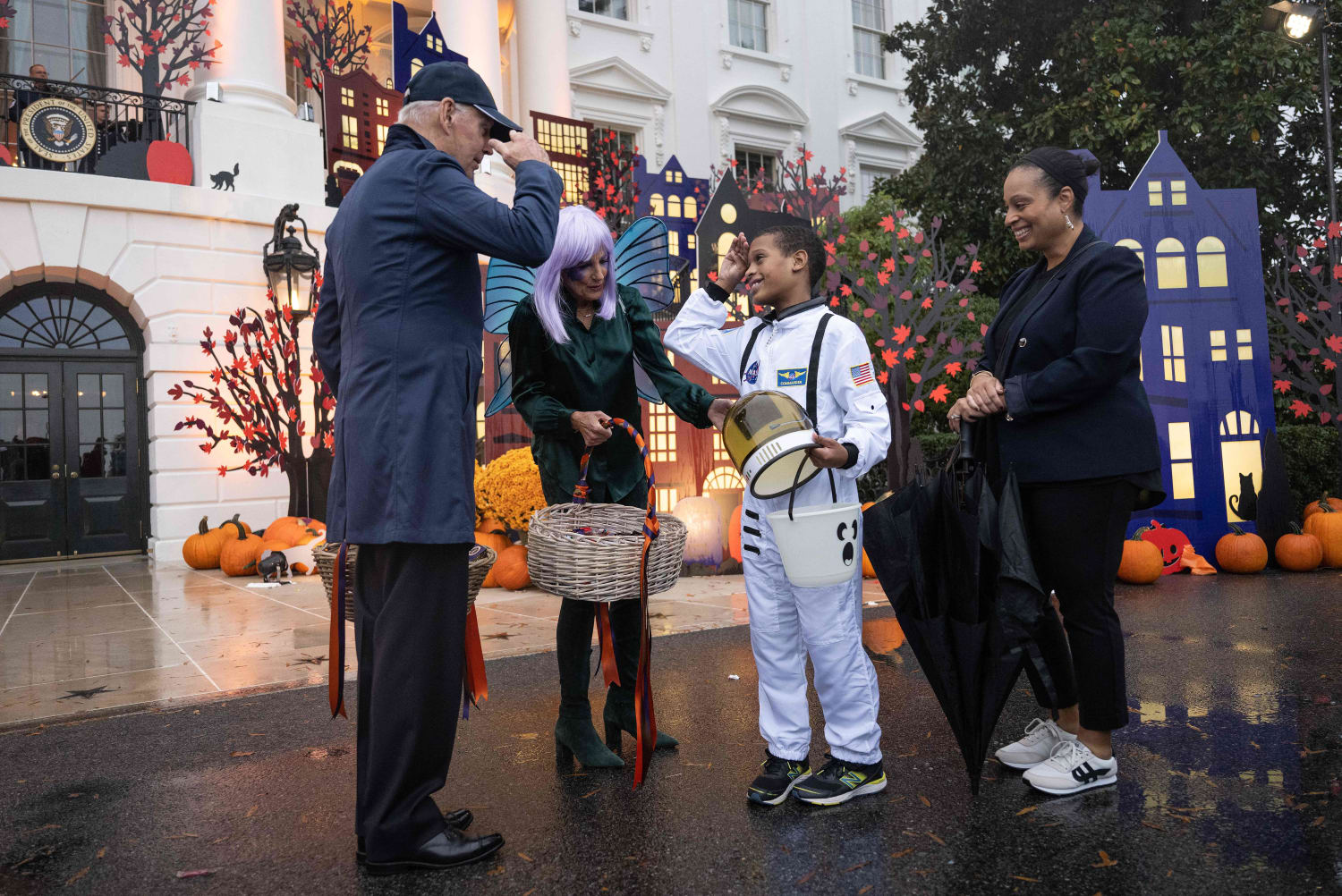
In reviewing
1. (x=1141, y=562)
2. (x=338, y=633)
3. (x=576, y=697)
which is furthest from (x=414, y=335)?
(x=1141, y=562)

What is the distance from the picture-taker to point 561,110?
56.7 feet

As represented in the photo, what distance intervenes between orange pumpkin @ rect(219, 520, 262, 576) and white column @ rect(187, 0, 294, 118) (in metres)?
5.84

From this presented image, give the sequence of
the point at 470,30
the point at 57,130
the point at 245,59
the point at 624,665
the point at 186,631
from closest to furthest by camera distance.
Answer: the point at 624,665, the point at 186,631, the point at 57,130, the point at 245,59, the point at 470,30

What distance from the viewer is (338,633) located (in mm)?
2625

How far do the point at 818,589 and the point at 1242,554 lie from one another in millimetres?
5965

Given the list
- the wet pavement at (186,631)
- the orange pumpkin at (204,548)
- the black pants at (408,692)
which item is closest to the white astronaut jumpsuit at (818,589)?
the black pants at (408,692)

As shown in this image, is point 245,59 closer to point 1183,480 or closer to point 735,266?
point 735,266

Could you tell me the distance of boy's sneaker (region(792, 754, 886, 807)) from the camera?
2697 mm

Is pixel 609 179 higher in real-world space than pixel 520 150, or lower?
higher

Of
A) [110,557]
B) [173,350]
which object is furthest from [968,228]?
[110,557]

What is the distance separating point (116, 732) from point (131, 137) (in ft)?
34.2

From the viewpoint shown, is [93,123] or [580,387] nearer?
[580,387]

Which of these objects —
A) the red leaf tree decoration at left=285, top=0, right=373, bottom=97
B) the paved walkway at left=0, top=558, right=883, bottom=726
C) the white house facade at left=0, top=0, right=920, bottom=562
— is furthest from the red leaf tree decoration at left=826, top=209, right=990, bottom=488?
the red leaf tree decoration at left=285, top=0, right=373, bottom=97

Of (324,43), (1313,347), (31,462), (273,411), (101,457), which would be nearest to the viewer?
(1313,347)
